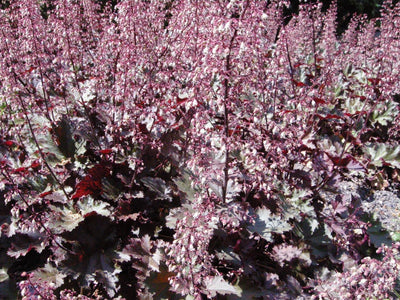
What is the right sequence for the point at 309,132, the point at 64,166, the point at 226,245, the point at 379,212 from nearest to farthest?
the point at 226,245 → the point at 64,166 → the point at 309,132 → the point at 379,212

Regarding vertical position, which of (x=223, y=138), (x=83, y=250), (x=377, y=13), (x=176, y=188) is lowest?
(x=83, y=250)

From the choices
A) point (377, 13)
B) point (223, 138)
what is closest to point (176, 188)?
point (223, 138)

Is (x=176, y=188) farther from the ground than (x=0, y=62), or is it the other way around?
(x=0, y=62)

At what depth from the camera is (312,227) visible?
118 inches

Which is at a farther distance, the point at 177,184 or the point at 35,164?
the point at 35,164

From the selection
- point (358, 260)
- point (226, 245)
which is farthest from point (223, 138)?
point (358, 260)

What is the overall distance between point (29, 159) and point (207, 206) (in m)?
1.85

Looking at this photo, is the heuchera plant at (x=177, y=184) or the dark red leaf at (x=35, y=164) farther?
the dark red leaf at (x=35, y=164)

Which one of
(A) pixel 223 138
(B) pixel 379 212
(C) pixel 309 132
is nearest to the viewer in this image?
(A) pixel 223 138

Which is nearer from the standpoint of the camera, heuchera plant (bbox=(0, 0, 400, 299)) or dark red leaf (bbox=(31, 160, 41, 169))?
heuchera plant (bbox=(0, 0, 400, 299))

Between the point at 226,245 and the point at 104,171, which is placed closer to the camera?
the point at 226,245

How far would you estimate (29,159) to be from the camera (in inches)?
124

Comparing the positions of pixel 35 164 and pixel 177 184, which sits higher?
pixel 35 164

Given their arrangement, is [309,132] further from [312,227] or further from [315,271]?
[315,271]
